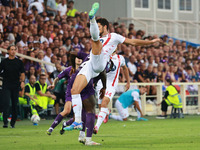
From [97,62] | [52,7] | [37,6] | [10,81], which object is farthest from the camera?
[52,7]

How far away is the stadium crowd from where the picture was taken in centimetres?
1977

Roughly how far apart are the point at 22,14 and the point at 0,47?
283 centimetres

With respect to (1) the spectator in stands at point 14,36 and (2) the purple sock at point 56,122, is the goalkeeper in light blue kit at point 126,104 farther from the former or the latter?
(2) the purple sock at point 56,122

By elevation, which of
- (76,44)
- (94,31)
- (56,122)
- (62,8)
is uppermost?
(62,8)

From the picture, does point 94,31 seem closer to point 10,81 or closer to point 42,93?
point 10,81

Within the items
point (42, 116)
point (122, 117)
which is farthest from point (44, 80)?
point (122, 117)

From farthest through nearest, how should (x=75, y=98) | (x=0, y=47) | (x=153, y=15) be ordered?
(x=153, y=15) → (x=0, y=47) → (x=75, y=98)

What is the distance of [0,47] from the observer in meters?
18.7

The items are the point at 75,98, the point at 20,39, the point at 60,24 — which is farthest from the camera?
the point at 60,24

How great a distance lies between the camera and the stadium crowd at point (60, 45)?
→ 64.8 ft

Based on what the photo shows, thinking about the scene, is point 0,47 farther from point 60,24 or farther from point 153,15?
point 153,15

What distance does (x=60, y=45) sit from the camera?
69.1 ft

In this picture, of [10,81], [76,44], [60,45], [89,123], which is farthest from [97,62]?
[76,44]

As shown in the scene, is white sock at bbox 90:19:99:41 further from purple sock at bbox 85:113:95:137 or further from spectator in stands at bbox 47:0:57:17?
spectator in stands at bbox 47:0:57:17
